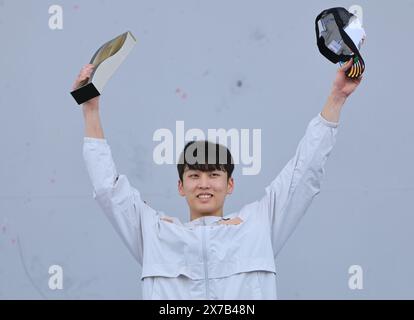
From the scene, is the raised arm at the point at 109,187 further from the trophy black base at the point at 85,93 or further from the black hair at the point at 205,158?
the black hair at the point at 205,158

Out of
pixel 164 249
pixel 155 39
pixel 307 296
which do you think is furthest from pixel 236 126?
pixel 164 249

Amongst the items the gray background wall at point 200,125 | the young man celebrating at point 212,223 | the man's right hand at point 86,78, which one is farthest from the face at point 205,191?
the gray background wall at point 200,125

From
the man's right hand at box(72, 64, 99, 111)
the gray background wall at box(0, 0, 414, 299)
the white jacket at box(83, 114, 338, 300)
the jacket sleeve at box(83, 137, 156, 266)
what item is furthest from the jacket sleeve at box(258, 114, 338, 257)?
the gray background wall at box(0, 0, 414, 299)

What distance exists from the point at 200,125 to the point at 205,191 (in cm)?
57

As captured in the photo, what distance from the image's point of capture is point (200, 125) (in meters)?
2.71

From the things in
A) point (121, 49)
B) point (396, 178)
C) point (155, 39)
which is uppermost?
point (155, 39)

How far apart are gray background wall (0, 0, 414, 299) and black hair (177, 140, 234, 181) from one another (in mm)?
458

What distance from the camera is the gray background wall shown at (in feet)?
8.91

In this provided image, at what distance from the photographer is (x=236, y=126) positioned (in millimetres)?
2717

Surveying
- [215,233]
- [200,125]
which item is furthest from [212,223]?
[200,125]

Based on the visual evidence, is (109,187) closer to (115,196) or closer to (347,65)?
(115,196)

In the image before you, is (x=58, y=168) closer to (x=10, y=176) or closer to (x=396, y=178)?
(x=10, y=176)

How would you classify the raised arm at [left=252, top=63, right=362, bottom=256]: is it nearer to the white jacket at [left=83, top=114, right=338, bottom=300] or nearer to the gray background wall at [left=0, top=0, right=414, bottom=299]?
the white jacket at [left=83, top=114, right=338, bottom=300]

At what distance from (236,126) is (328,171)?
0.94 feet
